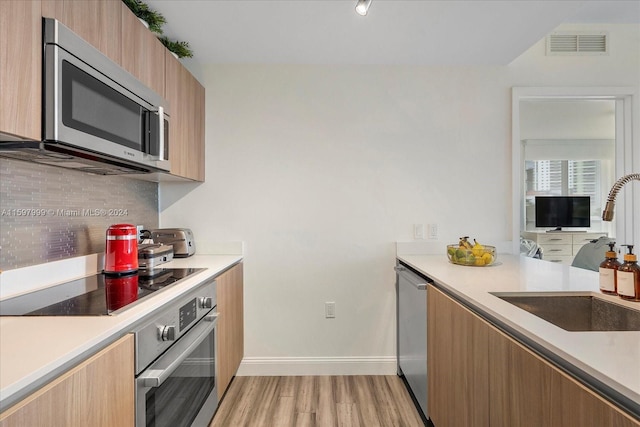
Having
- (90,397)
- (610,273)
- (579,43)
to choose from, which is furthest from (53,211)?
(579,43)

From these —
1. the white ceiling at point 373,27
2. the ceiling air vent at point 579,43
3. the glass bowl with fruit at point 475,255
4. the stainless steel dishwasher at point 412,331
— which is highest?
the ceiling air vent at point 579,43

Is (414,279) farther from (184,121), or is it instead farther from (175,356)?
(184,121)

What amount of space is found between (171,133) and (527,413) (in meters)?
1.97

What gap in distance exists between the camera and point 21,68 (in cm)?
Answer: 97

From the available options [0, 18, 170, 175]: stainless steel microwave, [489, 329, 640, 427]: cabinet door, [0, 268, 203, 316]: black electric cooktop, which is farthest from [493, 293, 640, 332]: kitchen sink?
[0, 18, 170, 175]: stainless steel microwave

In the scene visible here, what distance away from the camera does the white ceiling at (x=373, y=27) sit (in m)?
1.84

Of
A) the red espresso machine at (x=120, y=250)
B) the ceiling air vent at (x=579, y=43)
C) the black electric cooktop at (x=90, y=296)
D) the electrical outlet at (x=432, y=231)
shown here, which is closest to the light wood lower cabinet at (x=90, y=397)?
the black electric cooktop at (x=90, y=296)

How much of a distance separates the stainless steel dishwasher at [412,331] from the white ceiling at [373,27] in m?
1.46

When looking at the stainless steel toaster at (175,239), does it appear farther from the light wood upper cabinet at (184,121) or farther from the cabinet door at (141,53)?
the cabinet door at (141,53)

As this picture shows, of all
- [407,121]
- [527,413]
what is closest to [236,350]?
[527,413]

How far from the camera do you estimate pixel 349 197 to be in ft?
8.41

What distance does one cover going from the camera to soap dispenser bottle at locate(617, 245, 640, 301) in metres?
1.12

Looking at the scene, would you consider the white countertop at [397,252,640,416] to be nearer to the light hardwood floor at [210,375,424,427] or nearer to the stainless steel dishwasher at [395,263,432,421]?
the stainless steel dishwasher at [395,263,432,421]

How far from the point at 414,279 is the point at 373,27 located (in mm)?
1491
